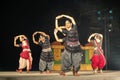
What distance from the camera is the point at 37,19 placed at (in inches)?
496

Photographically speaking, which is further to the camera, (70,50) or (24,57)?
(24,57)

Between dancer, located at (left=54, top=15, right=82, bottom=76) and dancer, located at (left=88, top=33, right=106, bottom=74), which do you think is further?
dancer, located at (left=88, top=33, right=106, bottom=74)

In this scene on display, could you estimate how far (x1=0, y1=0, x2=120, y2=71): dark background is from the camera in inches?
487

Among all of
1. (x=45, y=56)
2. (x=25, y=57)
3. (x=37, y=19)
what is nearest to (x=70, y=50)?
(x=45, y=56)

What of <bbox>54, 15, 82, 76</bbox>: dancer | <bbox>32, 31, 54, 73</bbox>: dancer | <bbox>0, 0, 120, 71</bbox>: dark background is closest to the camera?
<bbox>54, 15, 82, 76</bbox>: dancer

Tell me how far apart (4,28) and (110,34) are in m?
4.56

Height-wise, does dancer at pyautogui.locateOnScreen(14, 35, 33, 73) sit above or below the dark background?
below

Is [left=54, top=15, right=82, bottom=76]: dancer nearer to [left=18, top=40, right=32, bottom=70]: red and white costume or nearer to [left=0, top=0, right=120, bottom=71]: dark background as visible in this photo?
[left=18, top=40, right=32, bottom=70]: red and white costume

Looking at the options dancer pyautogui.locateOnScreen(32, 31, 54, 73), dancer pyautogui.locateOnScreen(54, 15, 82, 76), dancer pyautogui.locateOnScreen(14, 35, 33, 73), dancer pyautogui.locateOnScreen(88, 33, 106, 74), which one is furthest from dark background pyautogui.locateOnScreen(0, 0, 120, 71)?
dancer pyautogui.locateOnScreen(54, 15, 82, 76)

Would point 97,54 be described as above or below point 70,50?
below

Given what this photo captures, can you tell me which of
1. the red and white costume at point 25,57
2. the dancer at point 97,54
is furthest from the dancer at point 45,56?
the dancer at point 97,54

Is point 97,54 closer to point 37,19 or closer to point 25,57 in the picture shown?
point 25,57

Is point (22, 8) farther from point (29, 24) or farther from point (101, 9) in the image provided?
point (101, 9)

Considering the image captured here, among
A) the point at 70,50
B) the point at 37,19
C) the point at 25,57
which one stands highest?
the point at 37,19
